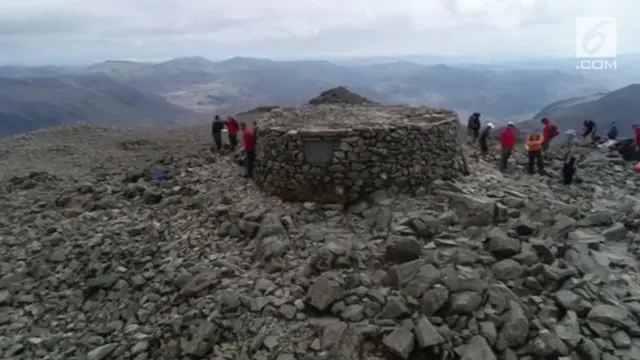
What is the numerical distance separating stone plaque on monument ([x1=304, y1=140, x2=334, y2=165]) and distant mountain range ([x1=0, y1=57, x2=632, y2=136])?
147 ft

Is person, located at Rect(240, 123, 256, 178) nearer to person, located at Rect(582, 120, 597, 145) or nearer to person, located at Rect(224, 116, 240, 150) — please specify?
person, located at Rect(224, 116, 240, 150)

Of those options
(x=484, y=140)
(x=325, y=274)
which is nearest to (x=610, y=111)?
(x=484, y=140)

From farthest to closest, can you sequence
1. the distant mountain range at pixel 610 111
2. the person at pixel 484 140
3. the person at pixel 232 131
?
the distant mountain range at pixel 610 111, the person at pixel 232 131, the person at pixel 484 140

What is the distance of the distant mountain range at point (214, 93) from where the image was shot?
90.1 metres

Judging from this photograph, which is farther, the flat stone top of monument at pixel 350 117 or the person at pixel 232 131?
A: the person at pixel 232 131

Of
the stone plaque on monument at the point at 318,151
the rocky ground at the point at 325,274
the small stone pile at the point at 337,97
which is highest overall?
the small stone pile at the point at 337,97

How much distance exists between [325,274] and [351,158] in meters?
3.36

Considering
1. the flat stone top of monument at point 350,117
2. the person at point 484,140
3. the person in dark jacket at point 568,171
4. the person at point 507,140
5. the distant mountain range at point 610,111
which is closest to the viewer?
the flat stone top of monument at point 350,117

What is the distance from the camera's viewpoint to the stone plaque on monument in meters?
11.3

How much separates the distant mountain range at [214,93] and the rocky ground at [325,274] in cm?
4477

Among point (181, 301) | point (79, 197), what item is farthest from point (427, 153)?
point (79, 197)

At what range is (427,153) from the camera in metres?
11.8

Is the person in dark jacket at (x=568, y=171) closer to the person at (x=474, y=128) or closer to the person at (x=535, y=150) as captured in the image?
the person at (x=535, y=150)

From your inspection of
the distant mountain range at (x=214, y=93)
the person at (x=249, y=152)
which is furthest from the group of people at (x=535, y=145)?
the distant mountain range at (x=214, y=93)
